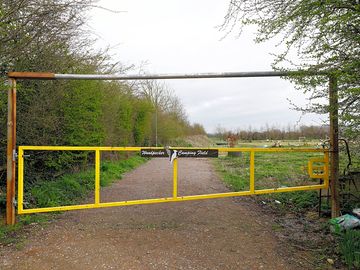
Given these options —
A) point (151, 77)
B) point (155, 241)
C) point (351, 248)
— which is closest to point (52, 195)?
point (155, 241)

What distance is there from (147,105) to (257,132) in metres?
29.8

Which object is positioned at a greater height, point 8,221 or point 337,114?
point 337,114

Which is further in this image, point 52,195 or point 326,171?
point 52,195

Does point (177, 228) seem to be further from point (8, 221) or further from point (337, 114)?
point (337, 114)

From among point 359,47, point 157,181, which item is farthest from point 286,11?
point 157,181

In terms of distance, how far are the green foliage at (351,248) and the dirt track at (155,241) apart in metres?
0.70

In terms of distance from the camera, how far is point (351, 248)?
3752 mm

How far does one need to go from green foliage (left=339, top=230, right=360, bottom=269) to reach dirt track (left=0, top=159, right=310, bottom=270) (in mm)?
698

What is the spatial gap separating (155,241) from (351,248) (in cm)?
268

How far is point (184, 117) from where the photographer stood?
40.1 m

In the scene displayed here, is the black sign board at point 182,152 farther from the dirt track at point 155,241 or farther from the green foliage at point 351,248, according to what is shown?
the green foliage at point 351,248

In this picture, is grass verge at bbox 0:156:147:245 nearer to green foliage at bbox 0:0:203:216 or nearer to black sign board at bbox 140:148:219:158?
green foliage at bbox 0:0:203:216

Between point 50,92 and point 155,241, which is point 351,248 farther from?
point 50,92

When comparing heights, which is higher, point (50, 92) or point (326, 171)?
point (50, 92)
